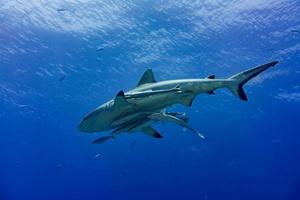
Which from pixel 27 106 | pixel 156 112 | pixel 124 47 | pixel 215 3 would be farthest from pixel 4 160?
pixel 156 112

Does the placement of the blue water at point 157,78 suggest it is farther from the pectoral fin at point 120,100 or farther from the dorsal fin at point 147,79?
the pectoral fin at point 120,100

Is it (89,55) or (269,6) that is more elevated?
(89,55)

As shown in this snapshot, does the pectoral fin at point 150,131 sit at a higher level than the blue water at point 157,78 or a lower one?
lower

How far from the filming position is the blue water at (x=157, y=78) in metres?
19.2

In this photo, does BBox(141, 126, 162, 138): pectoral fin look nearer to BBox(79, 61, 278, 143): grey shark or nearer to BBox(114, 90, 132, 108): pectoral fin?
BBox(79, 61, 278, 143): grey shark

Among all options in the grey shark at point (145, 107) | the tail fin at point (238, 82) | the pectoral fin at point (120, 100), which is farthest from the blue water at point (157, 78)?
the pectoral fin at point (120, 100)

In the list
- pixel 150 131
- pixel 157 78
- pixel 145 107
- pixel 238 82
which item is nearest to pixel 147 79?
pixel 145 107

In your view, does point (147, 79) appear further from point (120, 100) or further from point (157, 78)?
point (157, 78)

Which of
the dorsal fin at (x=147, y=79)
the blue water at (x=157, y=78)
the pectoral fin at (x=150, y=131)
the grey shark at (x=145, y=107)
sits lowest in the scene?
the grey shark at (x=145, y=107)

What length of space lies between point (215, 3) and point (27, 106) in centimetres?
1854

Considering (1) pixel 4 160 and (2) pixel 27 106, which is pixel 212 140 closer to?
(2) pixel 27 106

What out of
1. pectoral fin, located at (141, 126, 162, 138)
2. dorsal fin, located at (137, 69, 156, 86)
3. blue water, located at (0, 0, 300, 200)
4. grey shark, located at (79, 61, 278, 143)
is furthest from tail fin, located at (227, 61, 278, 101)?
blue water, located at (0, 0, 300, 200)

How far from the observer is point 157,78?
80.6ft

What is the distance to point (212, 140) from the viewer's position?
38938mm
